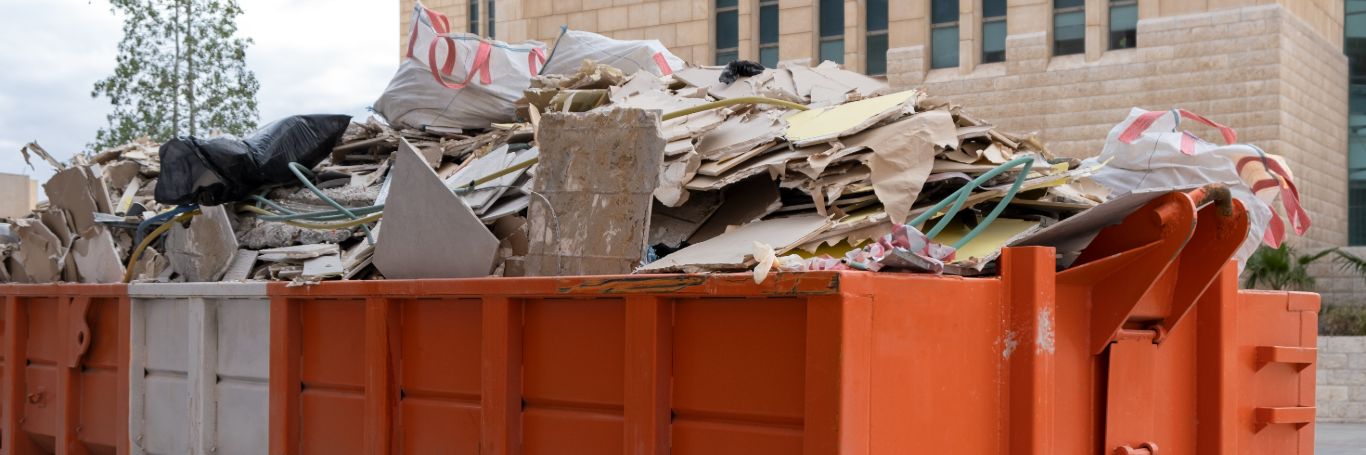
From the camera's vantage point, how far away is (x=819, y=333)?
2.87 meters

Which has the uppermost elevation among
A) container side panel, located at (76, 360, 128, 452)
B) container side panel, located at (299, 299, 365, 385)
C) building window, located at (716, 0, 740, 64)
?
building window, located at (716, 0, 740, 64)

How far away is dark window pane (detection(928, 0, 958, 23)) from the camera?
85.0ft

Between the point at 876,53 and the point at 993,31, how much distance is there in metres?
2.61

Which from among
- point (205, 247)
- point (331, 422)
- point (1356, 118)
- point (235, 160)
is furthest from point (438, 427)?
point (1356, 118)

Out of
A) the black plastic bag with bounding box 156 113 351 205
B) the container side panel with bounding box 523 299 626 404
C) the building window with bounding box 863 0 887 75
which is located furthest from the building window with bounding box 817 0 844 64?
the container side panel with bounding box 523 299 626 404

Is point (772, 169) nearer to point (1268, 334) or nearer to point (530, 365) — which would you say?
point (530, 365)

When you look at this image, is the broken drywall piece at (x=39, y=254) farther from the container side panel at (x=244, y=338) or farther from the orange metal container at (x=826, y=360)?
the orange metal container at (x=826, y=360)

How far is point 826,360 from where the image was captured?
285cm

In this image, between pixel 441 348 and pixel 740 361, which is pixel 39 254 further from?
pixel 740 361

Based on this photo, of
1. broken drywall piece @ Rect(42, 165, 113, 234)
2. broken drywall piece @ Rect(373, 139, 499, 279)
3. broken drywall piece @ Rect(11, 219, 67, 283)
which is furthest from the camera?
broken drywall piece @ Rect(42, 165, 113, 234)

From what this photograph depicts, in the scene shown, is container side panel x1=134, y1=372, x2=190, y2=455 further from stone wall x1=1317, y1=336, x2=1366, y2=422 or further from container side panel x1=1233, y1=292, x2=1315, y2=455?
stone wall x1=1317, y1=336, x2=1366, y2=422

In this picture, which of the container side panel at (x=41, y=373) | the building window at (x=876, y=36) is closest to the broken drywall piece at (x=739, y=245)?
the container side panel at (x=41, y=373)

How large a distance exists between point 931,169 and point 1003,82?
70.6 ft

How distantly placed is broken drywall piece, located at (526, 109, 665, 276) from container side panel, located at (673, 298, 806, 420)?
74 centimetres
